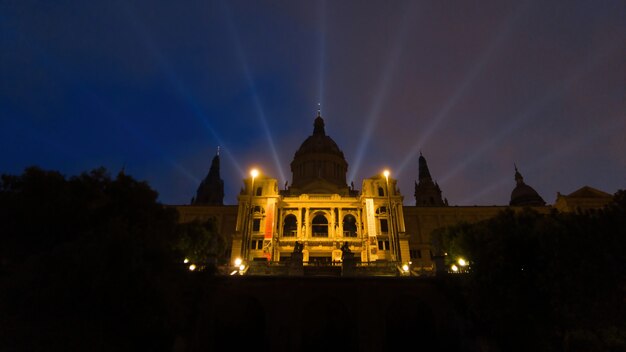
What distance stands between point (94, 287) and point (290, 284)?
11.8 metres

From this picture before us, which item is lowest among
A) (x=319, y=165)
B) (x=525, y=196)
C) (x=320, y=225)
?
(x=320, y=225)

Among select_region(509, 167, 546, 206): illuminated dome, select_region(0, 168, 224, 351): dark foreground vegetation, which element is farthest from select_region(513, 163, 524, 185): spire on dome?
select_region(0, 168, 224, 351): dark foreground vegetation

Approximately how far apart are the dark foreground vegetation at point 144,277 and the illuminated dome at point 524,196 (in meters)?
58.7

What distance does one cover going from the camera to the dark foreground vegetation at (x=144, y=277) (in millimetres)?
13570

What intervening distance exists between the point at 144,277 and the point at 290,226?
33304mm

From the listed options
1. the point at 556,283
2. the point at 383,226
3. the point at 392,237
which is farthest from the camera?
the point at 383,226

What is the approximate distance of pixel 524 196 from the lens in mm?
70312

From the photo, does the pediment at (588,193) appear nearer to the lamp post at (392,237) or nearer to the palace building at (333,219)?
the palace building at (333,219)

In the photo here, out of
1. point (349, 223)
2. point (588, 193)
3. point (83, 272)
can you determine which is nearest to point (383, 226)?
point (349, 223)

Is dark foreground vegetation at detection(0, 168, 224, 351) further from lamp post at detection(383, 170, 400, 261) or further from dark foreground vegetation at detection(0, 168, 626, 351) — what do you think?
lamp post at detection(383, 170, 400, 261)

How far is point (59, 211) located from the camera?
16906 mm

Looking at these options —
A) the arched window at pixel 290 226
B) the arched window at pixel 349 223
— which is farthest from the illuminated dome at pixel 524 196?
the arched window at pixel 290 226

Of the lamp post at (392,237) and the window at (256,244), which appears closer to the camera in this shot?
the lamp post at (392,237)

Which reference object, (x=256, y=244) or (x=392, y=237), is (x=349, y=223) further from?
(x=256, y=244)
